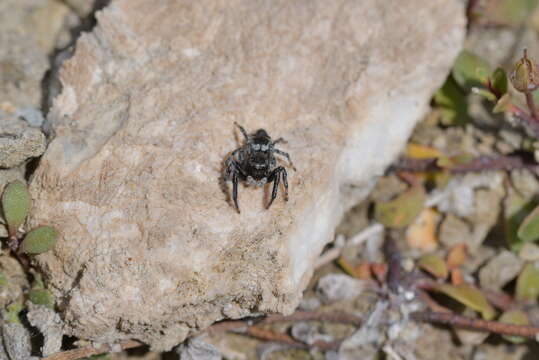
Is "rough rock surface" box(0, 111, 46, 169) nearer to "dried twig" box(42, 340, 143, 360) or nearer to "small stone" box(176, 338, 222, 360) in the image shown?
"dried twig" box(42, 340, 143, 360)

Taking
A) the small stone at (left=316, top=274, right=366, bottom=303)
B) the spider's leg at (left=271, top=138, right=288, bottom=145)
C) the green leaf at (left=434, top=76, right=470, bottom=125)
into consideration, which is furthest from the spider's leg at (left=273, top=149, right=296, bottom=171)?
the green leaf at (left=434, top=76, right=470, bottom=125)

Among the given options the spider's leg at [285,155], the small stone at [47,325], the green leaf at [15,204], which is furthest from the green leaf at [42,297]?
the spider's leg at [285,155]

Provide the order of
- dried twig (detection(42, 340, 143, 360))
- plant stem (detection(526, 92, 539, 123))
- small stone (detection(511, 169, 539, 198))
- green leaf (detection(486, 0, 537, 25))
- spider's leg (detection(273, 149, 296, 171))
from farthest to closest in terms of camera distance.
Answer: green leaf (detection(486, 0, 537, 25)), small stone (detection(511, 169, 539, 198)), plant stem (detection(526, 92, 539, 123)), spider's leg (detection(273, 149, 296, 171)), dried twig (detection(42, 340, 143, 360))

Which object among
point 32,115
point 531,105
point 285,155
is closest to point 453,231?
point 531,105

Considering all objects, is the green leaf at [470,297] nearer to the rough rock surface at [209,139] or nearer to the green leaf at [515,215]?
the green leaf at [515,215]

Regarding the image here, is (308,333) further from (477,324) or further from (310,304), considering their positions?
(477,324)

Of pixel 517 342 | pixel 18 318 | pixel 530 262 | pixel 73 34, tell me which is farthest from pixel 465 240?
pixel 73 34

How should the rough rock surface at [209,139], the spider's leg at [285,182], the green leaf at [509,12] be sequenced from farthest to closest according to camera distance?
the green leaf at [509,12], the spider's leg at [285,182], the rough rock surface at [209,139]
